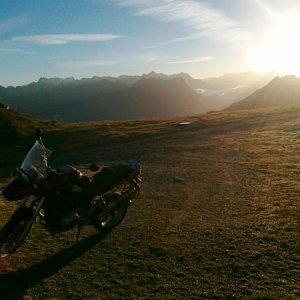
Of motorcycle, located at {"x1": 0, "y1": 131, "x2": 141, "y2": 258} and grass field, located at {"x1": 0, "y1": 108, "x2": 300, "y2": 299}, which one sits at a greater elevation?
motorcycle, located at {"x1": 0, "y1": 131, "x2": 141, "y2": 258}

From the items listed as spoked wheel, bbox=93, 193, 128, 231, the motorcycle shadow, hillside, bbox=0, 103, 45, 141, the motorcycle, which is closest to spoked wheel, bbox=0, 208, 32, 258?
the motorcycle

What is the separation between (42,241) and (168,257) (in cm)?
355

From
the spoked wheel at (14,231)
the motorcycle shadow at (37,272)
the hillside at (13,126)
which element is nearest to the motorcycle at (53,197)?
the spoked wheel at (14,231)

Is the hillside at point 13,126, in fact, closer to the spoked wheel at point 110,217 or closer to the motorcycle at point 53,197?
the spoked wheel at point 110,217

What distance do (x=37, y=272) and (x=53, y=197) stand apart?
166 centimetres

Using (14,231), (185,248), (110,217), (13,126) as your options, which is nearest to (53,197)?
(14,231)

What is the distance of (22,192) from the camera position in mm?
8812

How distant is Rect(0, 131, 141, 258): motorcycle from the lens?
8992 millimetres

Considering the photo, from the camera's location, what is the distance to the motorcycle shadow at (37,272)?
8289 millimetres

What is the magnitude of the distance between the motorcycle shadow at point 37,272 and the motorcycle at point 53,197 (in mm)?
396

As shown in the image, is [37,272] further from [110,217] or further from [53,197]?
[110,217]

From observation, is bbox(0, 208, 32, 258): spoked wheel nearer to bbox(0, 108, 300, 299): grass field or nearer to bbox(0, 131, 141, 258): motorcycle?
bbox(0, 131, 141, 258): motorcycle

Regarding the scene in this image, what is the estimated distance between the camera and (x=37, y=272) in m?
9.13

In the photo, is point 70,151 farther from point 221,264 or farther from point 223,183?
point 221,264
